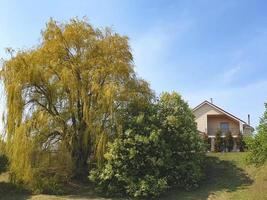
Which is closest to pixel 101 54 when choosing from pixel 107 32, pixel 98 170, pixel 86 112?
pixel 107 32

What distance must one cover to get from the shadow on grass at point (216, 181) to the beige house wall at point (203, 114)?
1290 centimetres

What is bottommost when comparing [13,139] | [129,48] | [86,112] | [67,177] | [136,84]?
[67,177]

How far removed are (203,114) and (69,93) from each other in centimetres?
2096

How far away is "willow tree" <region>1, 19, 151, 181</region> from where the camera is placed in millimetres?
32781

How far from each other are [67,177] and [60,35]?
391 inches

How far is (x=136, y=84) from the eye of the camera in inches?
1416

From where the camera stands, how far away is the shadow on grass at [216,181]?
107ft

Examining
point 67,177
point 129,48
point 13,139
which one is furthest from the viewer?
point 129,48

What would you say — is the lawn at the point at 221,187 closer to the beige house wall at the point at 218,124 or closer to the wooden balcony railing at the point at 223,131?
the wooden balcony railing at the point at 223,131

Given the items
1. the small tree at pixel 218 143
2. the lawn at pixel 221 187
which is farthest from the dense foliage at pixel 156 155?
the small tree at pixel 218 143

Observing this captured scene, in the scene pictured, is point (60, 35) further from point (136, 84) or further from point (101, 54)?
point (136, 84)

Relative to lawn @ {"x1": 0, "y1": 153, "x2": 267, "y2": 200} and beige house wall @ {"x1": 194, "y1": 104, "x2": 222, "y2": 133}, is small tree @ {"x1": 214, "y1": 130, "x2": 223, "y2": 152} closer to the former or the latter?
beige house wall @ {"x1": 194, "y1": 104, "x2": 222, "y2": 133}

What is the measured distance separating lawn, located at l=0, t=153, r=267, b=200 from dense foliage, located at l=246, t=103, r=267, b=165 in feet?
5.70

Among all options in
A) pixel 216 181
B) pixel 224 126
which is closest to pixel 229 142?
pixel 224 126
